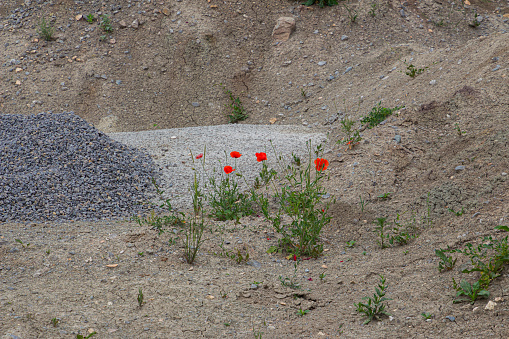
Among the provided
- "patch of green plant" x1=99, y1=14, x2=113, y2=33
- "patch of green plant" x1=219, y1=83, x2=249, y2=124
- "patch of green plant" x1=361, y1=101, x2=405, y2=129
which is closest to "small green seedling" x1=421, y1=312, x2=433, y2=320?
"patch of green plant" x1=361, y1=101, x2=405, y2=129

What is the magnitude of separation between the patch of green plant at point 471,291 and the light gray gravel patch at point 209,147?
3.03 meters

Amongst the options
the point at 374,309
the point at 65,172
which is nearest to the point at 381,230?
the point at 374,309

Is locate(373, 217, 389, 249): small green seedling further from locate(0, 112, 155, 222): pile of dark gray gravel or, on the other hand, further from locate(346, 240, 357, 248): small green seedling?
locate(0, 112, 155, 222): pile of dark gray gravel

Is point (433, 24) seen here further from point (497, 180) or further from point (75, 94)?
point (75, 94)

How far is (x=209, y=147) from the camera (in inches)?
249

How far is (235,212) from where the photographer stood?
440 centimetres

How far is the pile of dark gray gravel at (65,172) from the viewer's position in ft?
14.5

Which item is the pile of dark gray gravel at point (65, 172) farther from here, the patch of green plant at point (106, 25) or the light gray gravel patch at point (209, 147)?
the patch of green plant at point (106, 25)

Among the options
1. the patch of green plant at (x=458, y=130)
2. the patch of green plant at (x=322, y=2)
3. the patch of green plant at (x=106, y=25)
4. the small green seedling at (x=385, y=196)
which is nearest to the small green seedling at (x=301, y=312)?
the small green seedling at (x=385, y=196)

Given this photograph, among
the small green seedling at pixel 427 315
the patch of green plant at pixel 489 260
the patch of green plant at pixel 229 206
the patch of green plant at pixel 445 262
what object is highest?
the patch of green plant at pixel 489 260

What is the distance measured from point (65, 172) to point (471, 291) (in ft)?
→ 13.8

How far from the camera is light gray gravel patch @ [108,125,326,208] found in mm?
5461

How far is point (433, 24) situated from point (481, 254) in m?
8.76

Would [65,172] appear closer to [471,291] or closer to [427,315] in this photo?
[427,315]
